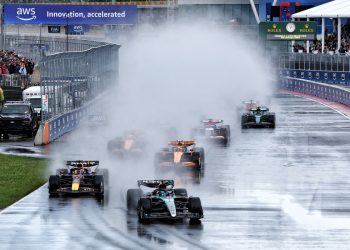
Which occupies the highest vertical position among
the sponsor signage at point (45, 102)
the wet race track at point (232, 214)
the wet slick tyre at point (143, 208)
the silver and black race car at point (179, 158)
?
the sponsor signage at point (45, 102)

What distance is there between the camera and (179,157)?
4203cm

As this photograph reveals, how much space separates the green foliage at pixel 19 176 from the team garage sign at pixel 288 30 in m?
65.5

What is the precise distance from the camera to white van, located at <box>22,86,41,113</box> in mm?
67269

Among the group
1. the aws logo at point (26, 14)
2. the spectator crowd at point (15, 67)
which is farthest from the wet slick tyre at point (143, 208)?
the aws logo at point (26, 14)

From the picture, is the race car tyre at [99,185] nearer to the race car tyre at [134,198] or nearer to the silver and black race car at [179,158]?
the race car tyre at [134,198]

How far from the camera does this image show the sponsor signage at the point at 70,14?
359ft

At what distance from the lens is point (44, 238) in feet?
92.7

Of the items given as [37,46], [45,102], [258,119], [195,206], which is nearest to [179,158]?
[195,206]

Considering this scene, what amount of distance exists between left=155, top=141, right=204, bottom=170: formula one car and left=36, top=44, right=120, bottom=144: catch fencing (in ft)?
45.9

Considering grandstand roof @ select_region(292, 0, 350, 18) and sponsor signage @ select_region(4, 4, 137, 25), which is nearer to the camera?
grandstand roof @ select_region(292, 0, 350, 18)

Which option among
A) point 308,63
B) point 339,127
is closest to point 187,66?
point 308,63

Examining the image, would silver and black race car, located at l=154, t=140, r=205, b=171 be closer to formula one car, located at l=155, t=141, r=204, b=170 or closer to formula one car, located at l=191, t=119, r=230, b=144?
formula one car, located at l=155, t=141, r=204, b=170

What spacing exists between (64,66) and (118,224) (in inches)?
1301

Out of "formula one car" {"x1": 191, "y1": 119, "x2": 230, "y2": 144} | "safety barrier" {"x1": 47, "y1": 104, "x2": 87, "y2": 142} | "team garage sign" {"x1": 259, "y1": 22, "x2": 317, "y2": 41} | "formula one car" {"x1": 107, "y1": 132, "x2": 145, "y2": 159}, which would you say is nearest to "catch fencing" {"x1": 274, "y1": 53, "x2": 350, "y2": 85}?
"team garage sign" {"x1": 259, "y1": 22, "x2": 317, "y2": 41}
